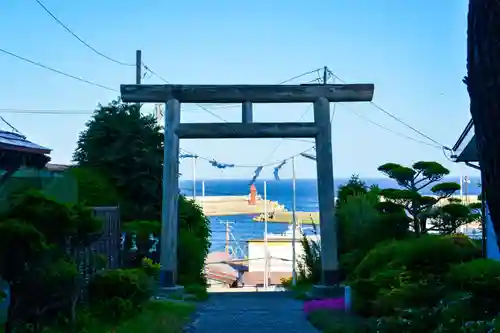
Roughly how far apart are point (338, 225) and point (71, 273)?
9.39 metres

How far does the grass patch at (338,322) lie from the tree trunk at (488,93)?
236 inches

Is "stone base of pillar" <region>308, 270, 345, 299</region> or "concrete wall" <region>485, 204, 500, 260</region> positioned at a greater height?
"concrete wall" <region>485, 204, 500, 260</region>

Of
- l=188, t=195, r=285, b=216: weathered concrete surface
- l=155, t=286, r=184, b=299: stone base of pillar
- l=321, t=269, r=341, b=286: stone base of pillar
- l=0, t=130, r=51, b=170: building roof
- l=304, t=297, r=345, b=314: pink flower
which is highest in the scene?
l=188, t=195, r=285, b=216: weathered concrete surface

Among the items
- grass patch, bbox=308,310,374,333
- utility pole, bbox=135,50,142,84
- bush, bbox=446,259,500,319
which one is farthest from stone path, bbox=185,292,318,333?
utility pole, bbox=135,50,142,84

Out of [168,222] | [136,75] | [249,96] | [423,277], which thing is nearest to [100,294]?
[423,277]

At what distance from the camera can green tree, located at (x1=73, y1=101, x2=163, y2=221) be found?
53.9 feet

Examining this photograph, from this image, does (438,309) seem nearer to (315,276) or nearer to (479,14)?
(479,14)

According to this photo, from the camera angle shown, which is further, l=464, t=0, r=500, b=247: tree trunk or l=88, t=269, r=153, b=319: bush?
l=88, t=269, r=153, b=319: bush

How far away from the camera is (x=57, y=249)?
769 centimetres

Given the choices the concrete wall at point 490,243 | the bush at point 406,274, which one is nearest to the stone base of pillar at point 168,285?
the bush at point 406,274

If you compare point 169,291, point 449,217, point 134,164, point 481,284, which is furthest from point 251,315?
point 134,164

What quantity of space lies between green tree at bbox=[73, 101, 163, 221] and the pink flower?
491 cm

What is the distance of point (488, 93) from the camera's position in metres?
2.84

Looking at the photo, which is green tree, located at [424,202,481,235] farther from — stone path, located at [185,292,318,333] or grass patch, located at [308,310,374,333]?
grass patch, located at [308,310,374,333]
